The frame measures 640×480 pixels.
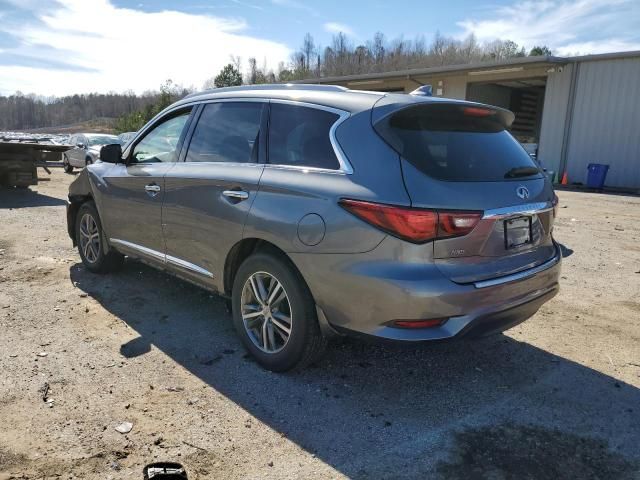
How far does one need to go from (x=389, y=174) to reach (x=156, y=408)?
195cm

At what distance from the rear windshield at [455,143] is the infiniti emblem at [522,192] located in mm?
102

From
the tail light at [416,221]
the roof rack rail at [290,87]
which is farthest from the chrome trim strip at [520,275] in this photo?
the roof rack rail at [290,87]

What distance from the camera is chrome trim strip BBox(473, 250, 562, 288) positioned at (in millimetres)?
2887

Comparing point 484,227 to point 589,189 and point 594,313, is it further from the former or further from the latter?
point 589,189

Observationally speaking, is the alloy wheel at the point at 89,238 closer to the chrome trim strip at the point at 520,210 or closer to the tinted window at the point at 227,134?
the tinted window at the point at 227,134

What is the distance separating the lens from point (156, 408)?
3051mm

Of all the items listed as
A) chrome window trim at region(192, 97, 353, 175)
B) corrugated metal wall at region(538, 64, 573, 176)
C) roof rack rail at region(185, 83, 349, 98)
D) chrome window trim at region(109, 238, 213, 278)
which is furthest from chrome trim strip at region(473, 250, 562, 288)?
corrugated metal wall at region(538, 64, 573, 176)

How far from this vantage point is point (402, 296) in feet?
8.98

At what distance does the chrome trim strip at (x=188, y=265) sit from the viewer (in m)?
3.90

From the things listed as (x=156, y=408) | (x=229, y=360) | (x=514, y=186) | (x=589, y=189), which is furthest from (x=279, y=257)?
(x=589, y=189)

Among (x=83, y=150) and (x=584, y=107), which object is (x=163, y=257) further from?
(x=584, y=107)

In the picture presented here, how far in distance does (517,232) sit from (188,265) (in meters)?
2.48

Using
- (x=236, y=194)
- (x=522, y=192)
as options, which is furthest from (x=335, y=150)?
(x=522, y=192)

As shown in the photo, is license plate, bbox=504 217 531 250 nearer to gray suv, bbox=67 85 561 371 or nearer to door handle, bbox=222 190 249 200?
gray suv, bbox=67 85 561 371
